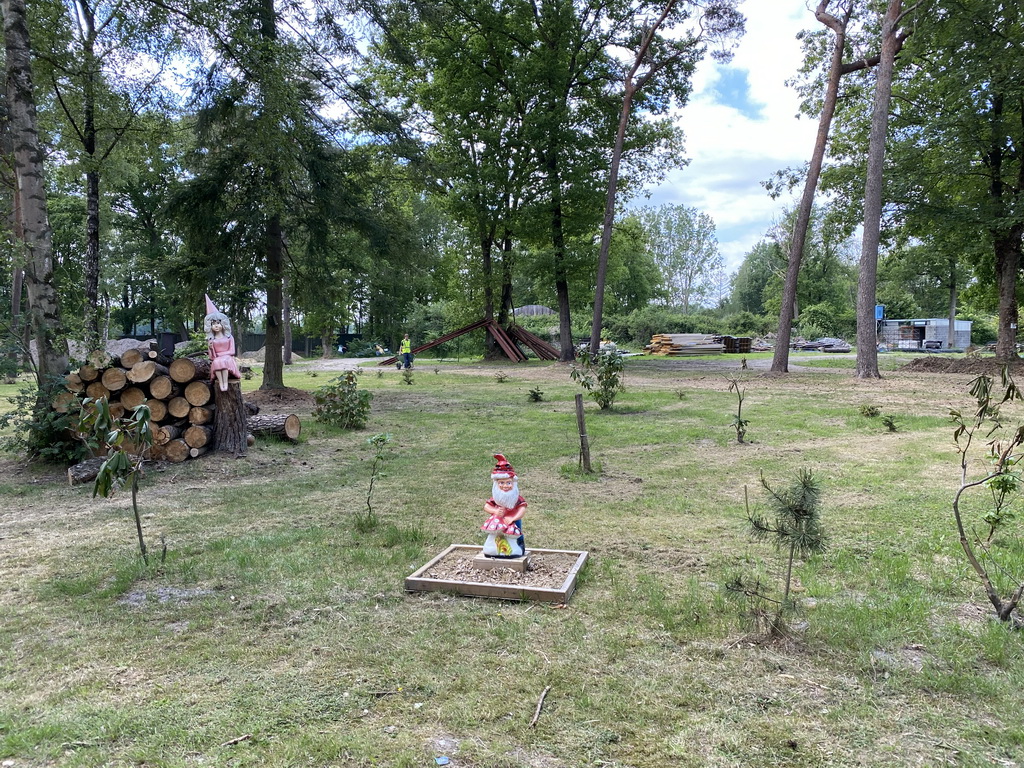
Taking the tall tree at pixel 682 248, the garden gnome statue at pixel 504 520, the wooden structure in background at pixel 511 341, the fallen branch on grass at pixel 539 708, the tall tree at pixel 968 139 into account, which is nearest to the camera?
the fallen branch on grass at pixel 539 708

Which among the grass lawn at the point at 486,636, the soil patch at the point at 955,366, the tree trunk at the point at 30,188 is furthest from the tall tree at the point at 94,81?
the soil patch at the point at 955,366

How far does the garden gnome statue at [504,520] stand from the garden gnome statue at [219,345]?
500cm

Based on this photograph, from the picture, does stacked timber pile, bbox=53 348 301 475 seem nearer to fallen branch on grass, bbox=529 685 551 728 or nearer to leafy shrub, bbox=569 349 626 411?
leafy shrub, bbox=569 349 626 411

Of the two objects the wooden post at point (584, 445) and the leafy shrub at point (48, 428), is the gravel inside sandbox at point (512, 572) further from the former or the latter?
the leafy shrub at point (48, 428)

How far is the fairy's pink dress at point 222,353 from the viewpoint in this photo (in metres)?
7.60

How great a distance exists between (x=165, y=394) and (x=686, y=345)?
1217 inches

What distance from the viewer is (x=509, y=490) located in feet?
13.6

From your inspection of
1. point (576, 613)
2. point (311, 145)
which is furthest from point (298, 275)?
point (576, 613)

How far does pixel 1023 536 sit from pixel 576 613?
12.1 ft

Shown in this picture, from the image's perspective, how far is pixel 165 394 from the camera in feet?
26.2

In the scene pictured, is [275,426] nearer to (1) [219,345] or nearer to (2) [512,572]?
(1) [219,345]

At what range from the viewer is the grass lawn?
236 centimetres

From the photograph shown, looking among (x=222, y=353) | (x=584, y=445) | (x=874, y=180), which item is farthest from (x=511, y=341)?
(x=584, y=445)

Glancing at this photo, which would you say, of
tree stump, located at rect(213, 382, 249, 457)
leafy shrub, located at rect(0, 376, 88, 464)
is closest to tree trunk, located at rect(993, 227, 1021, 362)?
tree stump, located at rect(213, 382, 249, 457)
